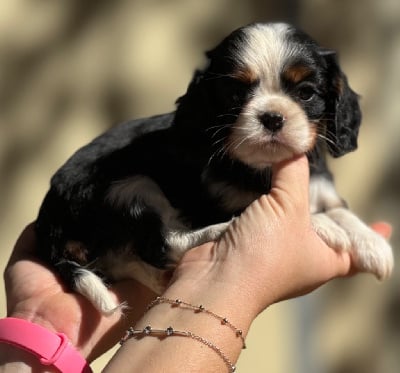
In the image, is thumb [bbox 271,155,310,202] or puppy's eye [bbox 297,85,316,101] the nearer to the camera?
thumb [bbox 271,155,310,202]

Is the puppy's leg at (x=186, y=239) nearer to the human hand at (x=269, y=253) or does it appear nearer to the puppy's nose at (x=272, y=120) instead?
the human hand at (x=269, y=253)

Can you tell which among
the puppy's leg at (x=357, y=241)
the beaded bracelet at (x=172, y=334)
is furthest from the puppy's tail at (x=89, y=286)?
the puppy's leg at (x=357, y=241)

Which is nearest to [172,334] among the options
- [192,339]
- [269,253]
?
[192,339]

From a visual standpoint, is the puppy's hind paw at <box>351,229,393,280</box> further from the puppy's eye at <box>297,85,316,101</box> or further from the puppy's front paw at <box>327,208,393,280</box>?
the puppy's eye at <box>297,85,316,101</box>

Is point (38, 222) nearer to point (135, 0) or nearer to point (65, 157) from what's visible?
point (65, 157)

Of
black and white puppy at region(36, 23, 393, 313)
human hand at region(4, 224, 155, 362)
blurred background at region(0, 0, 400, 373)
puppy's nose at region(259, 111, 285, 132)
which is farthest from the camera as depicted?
blurred background at region(0, 0, 400, 373)

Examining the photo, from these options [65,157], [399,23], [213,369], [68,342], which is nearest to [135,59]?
[65,157]

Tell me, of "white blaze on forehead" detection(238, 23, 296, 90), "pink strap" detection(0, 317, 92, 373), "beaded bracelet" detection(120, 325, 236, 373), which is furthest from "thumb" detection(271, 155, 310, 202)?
"pink strap" detection(0, 317, 92, 373)
